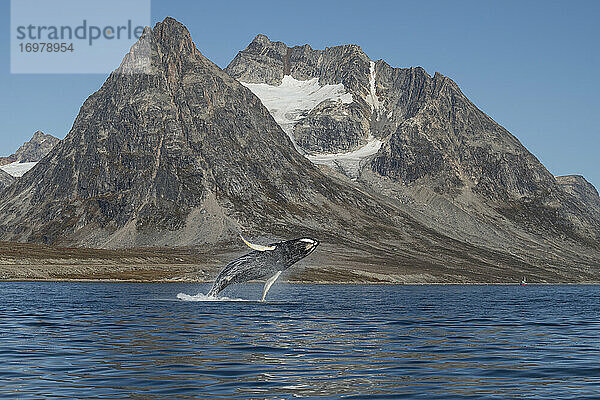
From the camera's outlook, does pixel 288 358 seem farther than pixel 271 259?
No

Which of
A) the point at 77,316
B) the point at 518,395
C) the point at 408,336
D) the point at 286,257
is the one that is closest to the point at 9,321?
the point at 77,316

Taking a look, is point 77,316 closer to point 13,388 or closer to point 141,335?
point 141,335

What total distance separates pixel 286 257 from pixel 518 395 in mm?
36875

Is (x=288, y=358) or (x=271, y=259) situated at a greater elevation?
(x=271, y=259)

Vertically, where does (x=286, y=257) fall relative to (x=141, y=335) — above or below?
above

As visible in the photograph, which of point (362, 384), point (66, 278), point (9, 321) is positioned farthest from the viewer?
point (66, 278)

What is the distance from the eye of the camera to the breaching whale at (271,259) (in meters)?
60.9

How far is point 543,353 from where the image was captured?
1578 inches

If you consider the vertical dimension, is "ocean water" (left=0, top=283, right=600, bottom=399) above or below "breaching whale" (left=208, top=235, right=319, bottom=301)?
below

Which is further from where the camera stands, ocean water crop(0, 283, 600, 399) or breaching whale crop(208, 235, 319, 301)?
breaching whale crop(208, 235, 319, 301)

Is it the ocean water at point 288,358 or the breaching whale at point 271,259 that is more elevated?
the breaching whale at point 271,259

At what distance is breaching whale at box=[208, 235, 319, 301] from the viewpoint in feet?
200

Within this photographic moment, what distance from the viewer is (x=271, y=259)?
63.0 meters

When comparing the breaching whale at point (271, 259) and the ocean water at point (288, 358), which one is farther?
the breaching whale at point (271, 259)
